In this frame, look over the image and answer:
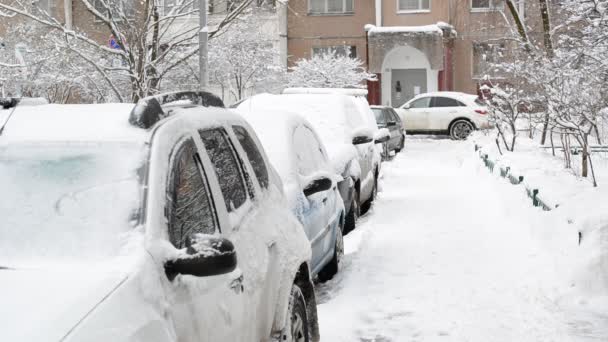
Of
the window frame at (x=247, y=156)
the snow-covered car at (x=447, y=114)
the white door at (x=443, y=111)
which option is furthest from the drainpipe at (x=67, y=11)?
the window frame at (x=247, y=156)

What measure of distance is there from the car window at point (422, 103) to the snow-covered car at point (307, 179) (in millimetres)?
21572

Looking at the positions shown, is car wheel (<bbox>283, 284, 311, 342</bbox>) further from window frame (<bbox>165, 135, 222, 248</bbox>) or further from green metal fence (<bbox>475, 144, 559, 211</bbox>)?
green metal fence (<bbox>475, 144, 559, 211</bbox>)

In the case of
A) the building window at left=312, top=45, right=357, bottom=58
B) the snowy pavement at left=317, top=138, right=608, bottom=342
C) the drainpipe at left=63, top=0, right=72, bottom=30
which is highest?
the drainpipe at left=63, top=0, right=72, bottom=30

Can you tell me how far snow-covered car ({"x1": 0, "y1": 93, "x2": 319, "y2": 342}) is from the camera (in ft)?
9.61

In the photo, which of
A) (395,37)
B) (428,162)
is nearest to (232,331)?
(428,162)

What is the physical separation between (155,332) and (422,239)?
7726mm

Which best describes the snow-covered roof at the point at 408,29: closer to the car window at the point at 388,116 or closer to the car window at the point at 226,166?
the car window at the point at 388,116

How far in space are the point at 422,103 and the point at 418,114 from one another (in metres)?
0.39

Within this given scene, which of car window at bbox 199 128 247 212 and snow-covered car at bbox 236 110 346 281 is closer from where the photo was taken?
car window at bbox 199 128 247 212

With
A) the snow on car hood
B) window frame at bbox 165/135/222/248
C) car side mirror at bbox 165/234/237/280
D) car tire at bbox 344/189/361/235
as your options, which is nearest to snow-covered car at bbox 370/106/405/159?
car tire at bbox 344/189/361/235

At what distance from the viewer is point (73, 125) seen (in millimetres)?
3883

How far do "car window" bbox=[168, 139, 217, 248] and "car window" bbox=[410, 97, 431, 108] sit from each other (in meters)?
26.5

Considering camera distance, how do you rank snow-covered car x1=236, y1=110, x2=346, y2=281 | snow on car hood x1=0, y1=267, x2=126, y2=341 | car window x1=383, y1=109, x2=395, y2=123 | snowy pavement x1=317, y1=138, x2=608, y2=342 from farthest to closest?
car window x1=383, y1=109, x2=395, y2=123 → snow-covered car x1=236, y1=110, x2=346, y2=281 → snowy pavement x1=317, y1=138, x2=608, y2=342 → snow on car hood x1=0, y1=267, x2=126, y2=341

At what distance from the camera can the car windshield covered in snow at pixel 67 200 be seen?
131 inches
